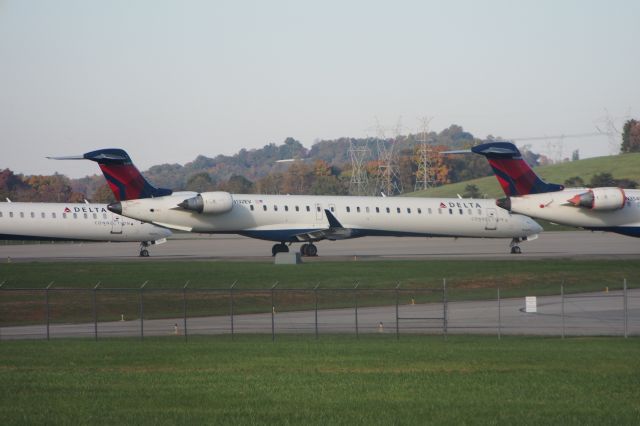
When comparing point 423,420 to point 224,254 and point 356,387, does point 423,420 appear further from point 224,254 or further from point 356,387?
point 224,254

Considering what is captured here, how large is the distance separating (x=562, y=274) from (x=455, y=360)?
920 inches

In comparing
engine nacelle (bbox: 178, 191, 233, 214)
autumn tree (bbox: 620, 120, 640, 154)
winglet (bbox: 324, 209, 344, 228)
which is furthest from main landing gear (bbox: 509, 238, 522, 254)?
autumn tree (bbox: 620, 120, 640, 154)

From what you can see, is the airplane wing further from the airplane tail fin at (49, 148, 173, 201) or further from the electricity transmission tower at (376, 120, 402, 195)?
the electricity transmission tower at (376, 120, 402, 195)

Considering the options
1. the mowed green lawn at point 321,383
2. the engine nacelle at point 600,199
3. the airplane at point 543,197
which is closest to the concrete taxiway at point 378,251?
the airplane at point 543,197

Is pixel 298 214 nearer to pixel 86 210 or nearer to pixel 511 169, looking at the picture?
pixel 511 169

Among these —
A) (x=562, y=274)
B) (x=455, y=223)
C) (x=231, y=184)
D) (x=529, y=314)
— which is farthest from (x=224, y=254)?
(x=231, y=184)

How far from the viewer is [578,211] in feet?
159

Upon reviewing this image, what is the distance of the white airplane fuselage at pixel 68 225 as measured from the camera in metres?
54.1

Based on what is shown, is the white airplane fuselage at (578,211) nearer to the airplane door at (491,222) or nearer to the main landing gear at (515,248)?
the airplane door at (491,222)

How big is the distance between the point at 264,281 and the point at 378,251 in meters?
21.8

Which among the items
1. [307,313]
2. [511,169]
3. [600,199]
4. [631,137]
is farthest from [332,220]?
[631,137]

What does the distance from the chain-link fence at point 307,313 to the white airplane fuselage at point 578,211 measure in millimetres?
7811

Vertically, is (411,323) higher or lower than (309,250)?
lower

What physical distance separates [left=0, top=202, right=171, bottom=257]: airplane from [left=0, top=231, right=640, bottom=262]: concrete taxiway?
3.96 ft
